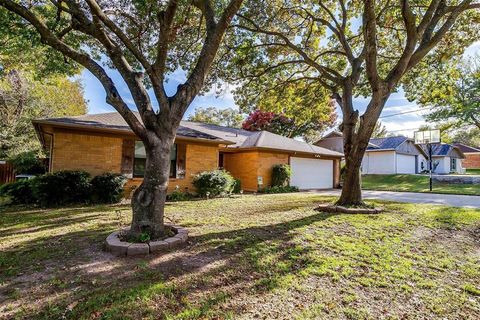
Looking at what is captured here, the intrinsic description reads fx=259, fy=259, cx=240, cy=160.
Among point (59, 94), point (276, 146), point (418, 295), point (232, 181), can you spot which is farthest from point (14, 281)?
point (59, 94)

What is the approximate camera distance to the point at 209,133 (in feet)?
48.2

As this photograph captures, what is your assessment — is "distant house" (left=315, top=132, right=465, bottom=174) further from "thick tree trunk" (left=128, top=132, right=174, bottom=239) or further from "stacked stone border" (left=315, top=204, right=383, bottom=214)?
"thick tree trunk" (left=128, top=132, right=174, bottom=239)

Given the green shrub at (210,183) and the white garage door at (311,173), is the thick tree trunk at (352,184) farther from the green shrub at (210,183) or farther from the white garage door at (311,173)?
the white garage door at (311,173)

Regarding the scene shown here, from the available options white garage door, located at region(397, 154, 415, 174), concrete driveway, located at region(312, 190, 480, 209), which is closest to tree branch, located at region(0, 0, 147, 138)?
concrete driveway, located at region(312, 190, 480, 209)

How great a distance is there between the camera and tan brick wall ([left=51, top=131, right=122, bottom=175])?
31.5 feet

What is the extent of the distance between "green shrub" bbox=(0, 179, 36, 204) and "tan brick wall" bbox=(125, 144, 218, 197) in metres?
4.95

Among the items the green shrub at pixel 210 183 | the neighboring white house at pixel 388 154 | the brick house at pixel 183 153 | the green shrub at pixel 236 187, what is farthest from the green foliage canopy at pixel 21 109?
the neighboring white house at pixel 388 154

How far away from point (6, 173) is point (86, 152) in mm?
10714

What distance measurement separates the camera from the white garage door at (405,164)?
88.3 ft

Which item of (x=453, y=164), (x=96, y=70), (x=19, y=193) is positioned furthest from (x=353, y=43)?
(x=453, y=164)

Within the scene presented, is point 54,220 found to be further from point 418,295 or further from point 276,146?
point 276,146

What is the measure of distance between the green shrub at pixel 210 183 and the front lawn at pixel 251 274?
5573mm

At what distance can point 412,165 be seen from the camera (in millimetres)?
29141

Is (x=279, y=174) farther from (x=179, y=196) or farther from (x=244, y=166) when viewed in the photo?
(x=179, y=196)
